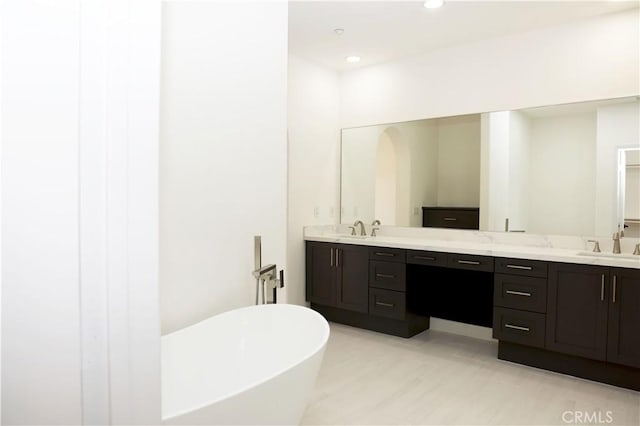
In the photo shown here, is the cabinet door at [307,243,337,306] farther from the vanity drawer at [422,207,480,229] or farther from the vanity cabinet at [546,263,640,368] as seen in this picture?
the vanity cabinet at [546,263,640,368]

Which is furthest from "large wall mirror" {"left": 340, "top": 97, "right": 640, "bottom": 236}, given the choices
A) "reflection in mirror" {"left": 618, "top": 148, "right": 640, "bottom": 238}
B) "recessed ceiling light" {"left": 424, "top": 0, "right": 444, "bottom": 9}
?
"recessed ceiling light" {"left": 424, "top": 0, "right": 444, "bottom": 9}

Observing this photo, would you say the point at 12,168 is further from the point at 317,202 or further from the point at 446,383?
the point at 317,202

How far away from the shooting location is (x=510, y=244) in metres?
3.62

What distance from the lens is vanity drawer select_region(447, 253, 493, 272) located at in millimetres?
3232

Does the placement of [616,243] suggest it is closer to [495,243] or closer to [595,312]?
[595,312]

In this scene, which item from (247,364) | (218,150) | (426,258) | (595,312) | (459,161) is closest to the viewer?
(218,150)

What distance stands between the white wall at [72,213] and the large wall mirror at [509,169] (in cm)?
366

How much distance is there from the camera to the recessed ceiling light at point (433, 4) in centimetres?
298

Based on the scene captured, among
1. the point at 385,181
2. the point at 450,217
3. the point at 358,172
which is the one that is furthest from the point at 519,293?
the point at 358,172

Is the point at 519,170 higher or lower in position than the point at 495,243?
higher

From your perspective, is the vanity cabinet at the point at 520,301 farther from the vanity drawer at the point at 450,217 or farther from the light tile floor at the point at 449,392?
the vanity drawer at the point at 450,217

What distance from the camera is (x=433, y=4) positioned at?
3.02 meters

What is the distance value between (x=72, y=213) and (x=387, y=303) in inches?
140

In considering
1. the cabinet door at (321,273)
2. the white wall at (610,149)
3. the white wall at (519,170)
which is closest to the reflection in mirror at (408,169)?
the white wall at (519,170)
